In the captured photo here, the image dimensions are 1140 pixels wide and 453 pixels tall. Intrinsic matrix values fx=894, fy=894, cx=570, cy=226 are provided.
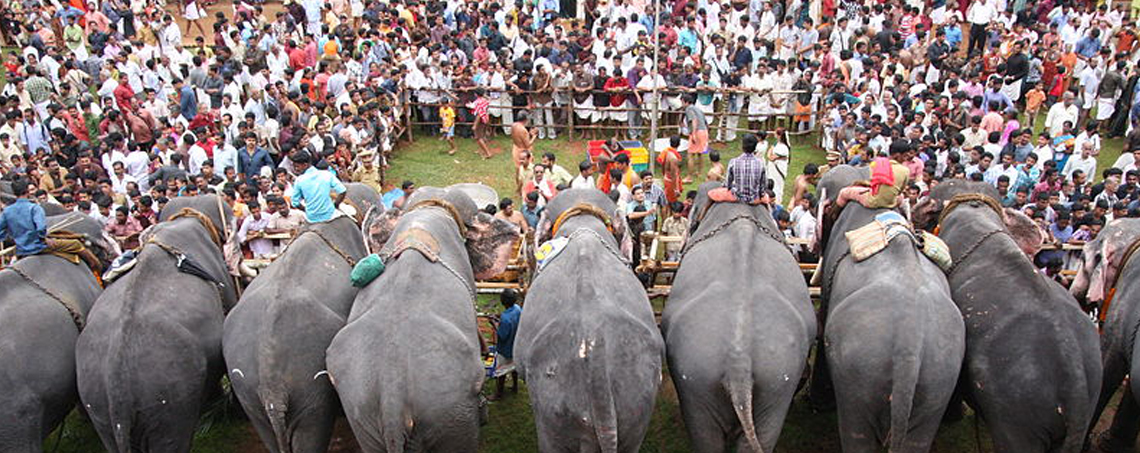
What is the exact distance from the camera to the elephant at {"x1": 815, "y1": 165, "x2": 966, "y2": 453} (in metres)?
6.09

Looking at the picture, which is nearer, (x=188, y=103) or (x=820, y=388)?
(x=820, y=388)

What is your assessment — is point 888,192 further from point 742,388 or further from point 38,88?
point 38,88

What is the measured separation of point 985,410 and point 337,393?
4.80m

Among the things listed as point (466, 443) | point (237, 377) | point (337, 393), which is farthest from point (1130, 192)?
point (237, 377)

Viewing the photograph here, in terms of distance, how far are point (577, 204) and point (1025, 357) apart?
3929 millimetres

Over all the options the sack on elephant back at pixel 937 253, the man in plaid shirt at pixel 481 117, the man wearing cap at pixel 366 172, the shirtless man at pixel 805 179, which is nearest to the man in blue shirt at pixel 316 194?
the man wearing cap at pixel 366 172

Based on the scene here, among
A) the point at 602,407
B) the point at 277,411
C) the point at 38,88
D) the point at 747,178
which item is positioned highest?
the point at 38,88

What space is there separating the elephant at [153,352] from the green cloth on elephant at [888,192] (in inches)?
225

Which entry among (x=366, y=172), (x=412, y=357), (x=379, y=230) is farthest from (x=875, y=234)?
(x=366, y=172)

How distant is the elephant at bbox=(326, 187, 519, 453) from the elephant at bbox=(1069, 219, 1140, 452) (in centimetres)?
501

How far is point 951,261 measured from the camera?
7.41m

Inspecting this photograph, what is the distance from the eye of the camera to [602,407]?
19.2 ft

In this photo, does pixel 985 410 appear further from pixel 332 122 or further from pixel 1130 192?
pixel 332 122

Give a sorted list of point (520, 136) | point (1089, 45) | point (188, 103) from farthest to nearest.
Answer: point (1089, 45), point (188, 103), point (520, 136)
